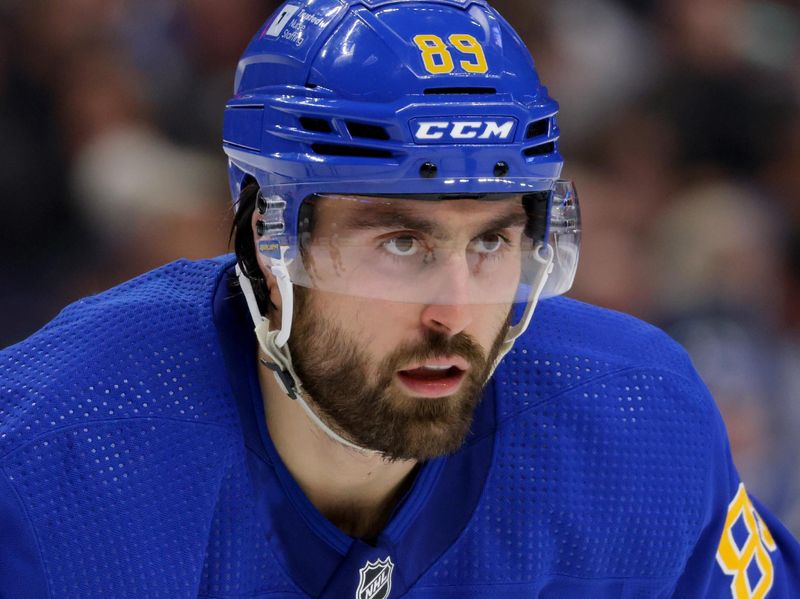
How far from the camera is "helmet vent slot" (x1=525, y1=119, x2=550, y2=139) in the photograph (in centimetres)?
181

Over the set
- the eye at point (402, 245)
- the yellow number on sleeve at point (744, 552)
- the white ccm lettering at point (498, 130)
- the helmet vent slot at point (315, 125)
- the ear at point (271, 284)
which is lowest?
the yellow number on sleeve at point (744, 552)

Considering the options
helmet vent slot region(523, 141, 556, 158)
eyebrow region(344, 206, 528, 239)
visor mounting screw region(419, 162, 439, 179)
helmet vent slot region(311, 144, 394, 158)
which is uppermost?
helmet vent slot region(311, 144, 394, 158)

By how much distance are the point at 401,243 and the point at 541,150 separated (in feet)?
0.87

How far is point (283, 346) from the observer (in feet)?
6.10

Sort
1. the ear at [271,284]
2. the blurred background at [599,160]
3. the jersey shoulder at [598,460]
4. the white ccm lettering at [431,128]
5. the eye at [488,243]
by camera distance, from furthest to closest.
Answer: the blurred background at [599,160], the jersey shoulder at [598,460], the ear at [271,284], the eye at [488,243], the white ccm lettering at [431,128]

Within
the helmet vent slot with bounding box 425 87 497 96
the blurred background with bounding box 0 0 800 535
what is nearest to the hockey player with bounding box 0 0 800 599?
the helmet vent slot with bounding box 425 87 497 96

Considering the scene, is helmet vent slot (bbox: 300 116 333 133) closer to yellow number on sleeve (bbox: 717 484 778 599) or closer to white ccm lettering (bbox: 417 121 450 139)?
white ccm lettering (bbox: 417 121 450 139)

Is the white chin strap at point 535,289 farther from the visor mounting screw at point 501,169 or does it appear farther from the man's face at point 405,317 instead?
the visor mounting screw at point 501,169

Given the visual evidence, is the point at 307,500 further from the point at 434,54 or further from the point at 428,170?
the point at 434,54

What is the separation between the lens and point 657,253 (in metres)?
3.92

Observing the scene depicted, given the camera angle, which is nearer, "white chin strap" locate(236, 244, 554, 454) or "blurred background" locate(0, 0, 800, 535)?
"white chin strap" locate(236, 244, 554, 454)

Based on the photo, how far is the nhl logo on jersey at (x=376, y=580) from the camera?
1938 mm

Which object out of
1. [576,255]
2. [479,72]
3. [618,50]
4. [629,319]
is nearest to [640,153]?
[618,50]

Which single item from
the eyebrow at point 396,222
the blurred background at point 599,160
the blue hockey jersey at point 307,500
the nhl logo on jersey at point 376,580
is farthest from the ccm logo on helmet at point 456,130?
the blurred background at point 599,160
